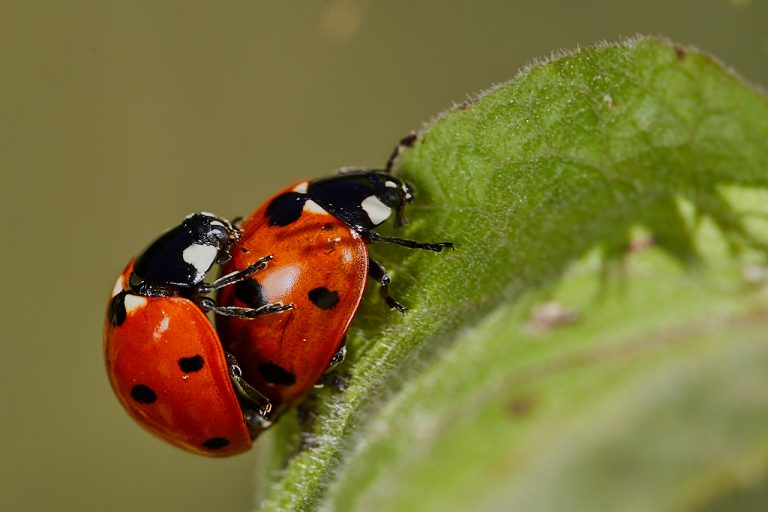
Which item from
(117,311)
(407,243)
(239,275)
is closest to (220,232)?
(239,275)

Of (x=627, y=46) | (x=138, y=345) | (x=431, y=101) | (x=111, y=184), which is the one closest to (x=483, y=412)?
(x=627, y=46)

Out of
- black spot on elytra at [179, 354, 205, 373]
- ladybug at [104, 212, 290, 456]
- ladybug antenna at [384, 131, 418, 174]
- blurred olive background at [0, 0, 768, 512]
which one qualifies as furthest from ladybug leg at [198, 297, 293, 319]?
blurred olive background at [0, 0, 768, 512]

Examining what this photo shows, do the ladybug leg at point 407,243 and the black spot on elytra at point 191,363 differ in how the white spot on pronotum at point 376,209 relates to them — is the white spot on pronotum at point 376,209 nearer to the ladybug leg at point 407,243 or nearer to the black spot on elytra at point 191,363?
the ladybug leg at point 407,243

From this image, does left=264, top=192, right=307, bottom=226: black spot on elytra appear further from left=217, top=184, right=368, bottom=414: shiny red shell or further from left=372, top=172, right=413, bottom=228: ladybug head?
left=372, top=172, right=413, bottom=228: ladybug head

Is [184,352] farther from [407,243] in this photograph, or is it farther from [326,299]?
[407,243]

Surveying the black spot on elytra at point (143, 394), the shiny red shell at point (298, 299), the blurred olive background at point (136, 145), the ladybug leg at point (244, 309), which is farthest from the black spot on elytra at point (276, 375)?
the blurred olive background at point (136, 145)

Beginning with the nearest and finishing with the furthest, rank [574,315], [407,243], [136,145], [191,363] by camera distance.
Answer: [574,315] < [407,243] < [191,363] < [136,145]

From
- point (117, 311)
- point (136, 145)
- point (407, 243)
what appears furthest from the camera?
point (136, 145)
